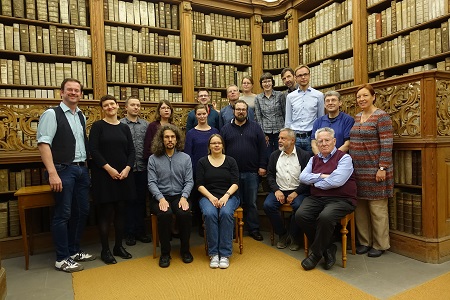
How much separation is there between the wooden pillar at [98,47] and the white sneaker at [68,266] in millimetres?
2350

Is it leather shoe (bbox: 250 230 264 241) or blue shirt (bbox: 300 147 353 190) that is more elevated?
blue shirt (bbox: 300 147 353 190)

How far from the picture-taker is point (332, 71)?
462cm

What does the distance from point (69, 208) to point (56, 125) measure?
2.22ft

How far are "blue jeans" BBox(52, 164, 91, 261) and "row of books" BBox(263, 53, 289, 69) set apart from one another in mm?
3672

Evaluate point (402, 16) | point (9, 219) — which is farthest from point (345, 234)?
point (9, 219)

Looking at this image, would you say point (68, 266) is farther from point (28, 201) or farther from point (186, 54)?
point (186, 54)

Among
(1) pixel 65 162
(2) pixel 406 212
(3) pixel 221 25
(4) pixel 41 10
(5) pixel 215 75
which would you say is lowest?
(2) pixel 406 212

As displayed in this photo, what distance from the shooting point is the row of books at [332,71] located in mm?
4379

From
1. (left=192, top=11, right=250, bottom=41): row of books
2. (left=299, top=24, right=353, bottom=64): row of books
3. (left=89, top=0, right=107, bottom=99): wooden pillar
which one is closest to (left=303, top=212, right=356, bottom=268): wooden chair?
(left=299, top=24, right=353, bottom=64): row of books

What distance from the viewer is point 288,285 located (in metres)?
2.20

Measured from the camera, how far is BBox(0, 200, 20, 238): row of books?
9.86ft

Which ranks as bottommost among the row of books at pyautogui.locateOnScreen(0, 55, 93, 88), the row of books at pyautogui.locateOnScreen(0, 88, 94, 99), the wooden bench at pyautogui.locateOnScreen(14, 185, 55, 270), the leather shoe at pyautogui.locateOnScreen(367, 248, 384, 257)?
the leather shoe at pyautogui.locateOnScreen(367, 248, 384, 257)

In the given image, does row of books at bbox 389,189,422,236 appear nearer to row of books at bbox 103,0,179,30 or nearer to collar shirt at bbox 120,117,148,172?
collar shirt at bbox 120,117,148,172

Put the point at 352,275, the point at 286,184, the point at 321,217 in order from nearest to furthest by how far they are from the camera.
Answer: the point at 352,275
the point at 321,217
the point at 286,184
